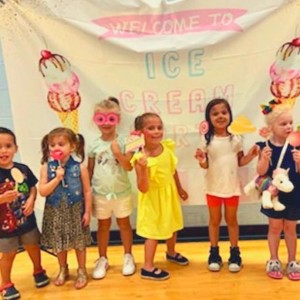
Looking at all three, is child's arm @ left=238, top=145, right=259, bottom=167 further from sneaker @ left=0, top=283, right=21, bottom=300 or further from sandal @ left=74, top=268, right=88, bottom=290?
sneaker @ left=0, top=283, right=21, bottom=300

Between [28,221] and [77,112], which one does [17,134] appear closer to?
[77,112]

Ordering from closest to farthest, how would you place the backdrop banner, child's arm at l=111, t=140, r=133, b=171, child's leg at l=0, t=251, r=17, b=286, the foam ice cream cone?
1. child's leg at l=0, t=251, r=17, b=286
2. child's arm at l=111, t=140, r=133, b=171
3. the backdrop banner
4. the foam ice cream cone

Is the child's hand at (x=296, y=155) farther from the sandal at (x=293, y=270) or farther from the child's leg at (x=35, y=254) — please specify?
the child's leg at (x=35, y=254)

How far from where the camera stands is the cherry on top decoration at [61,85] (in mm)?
2445

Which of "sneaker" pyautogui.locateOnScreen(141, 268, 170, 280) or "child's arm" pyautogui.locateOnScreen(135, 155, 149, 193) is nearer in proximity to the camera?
"child's arm" pyautogui.locateOnScreen(135, 155, 149, 193)

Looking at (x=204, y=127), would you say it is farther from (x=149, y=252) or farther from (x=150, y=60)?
(x=149, y=252)

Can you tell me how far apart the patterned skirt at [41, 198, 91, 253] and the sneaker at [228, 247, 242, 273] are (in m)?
0.77

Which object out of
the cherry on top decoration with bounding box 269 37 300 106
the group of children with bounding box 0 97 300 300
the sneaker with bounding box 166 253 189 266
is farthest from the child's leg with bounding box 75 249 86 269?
the cherry on top decoration with bounding box 269 37 300 106

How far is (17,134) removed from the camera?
255cm

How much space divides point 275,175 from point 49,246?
112 centimetres

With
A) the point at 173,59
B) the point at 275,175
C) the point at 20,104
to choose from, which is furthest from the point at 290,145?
the point at 20,104

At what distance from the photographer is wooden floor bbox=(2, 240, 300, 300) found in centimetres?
208

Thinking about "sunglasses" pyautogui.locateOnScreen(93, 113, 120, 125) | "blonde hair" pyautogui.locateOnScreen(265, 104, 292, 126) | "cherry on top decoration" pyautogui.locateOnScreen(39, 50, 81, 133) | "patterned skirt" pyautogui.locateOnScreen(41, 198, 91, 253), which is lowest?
"patterned skirt" pyautogui.locateOnScreen(41, 198, 91, 253)

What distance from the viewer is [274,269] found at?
2.22m
